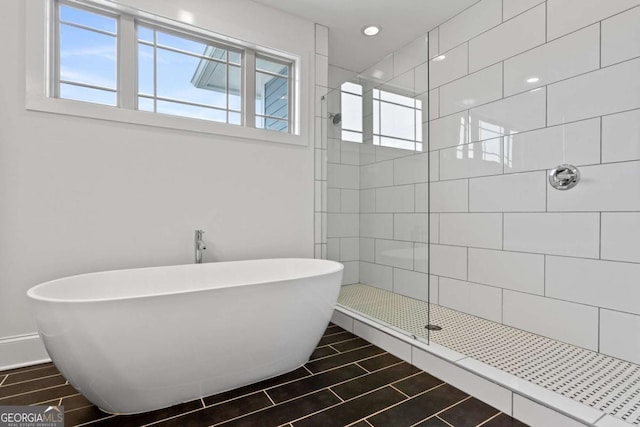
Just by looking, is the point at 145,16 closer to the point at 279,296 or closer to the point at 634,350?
the point at 279,296

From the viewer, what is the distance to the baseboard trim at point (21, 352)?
72.2 inches

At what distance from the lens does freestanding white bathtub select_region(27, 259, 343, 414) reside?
1.24 metres

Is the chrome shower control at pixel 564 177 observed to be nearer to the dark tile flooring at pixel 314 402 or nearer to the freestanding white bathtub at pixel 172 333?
the dark tile flooring at pixel 314 402

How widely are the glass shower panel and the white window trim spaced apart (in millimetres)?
477

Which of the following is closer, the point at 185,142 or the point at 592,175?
the point at 592,175

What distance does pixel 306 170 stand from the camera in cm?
285

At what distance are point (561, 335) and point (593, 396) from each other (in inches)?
28.9

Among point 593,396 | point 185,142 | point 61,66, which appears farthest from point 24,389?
point 593,396

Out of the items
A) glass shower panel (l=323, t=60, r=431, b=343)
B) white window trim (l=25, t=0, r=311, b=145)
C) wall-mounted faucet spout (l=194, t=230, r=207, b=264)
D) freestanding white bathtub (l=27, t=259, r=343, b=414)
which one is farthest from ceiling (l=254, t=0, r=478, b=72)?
freestanding white bathtub (l=27, t=259, r=343, b=414)

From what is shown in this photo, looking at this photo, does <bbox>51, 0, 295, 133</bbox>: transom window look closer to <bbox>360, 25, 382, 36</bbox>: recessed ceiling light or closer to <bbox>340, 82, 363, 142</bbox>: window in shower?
<bbox>340, 82, 363, 142</bbox>: window in shower

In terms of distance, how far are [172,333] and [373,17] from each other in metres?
2.85

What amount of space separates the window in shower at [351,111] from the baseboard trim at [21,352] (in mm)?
2629

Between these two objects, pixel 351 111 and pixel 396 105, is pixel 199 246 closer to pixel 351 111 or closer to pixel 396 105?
pixel 351 111

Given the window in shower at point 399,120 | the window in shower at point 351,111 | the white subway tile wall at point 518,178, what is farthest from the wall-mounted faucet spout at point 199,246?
the window in shower at point 399,120
